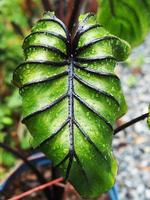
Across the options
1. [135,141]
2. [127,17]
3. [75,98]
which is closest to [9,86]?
[135,141]

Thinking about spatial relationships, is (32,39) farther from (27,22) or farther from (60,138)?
(27,22)

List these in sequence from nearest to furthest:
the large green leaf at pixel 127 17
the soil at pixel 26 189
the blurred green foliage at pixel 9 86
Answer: the large green leaf at pixel 127 17 < the soil at pixel 26 189 < the blurred green foliage at pixel 9 86

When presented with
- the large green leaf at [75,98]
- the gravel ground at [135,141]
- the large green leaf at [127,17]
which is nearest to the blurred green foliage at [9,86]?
the gravel ground at [135,141]

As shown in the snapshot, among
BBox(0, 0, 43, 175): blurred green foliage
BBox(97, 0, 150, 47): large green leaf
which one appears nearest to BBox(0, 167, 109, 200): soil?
BBox(0, 0, 43, 175): blurred green foliage

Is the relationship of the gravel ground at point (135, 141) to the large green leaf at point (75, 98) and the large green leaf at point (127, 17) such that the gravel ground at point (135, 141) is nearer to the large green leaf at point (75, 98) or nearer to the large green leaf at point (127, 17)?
the large green leaf at point (127, 17)

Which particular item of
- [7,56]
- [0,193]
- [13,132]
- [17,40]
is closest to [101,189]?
[0,193]

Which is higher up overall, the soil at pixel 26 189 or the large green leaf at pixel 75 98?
the large green leaf at pixel 75 98

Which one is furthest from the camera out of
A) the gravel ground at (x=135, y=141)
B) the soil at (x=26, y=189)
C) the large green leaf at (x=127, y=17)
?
the gravel ground at (x=135, y=141)

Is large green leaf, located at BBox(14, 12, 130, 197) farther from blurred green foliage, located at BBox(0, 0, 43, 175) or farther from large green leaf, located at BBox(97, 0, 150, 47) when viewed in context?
blurred green foliage, located at BBox(0, 0, 43, 175)
